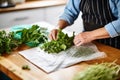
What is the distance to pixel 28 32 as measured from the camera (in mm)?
1544

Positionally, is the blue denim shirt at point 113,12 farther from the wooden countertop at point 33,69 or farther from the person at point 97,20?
the wooden countertop at point 33,69

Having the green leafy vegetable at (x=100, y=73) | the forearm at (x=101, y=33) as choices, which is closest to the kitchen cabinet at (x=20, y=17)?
the forearm at (x=101, y=33)

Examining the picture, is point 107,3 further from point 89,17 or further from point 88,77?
point 88,77

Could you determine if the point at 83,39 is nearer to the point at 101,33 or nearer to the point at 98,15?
the point at 101,33

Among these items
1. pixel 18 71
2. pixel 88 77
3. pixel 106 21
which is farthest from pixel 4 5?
pixel 88 77

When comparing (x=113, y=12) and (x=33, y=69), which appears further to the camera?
(x=113, y=12)

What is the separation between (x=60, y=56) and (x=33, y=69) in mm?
193

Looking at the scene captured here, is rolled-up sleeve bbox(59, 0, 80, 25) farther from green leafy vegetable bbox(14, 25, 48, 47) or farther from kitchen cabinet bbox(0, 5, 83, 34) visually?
kitchen cabinet bbox(0, 5, 83, 34)

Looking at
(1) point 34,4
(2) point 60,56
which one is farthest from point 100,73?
(1) point 34,4

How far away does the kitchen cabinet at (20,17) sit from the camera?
2.69 m

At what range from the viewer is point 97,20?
63.6 inches

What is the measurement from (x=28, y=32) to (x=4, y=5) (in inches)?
51.8

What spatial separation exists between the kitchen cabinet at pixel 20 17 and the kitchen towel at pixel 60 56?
52.8 inches

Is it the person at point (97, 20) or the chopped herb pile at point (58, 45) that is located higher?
the person at point (97, 20)
